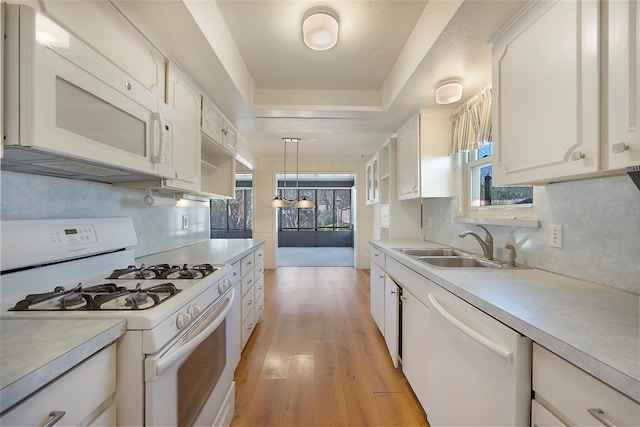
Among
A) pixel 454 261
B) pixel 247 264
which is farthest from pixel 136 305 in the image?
pixel 454 261

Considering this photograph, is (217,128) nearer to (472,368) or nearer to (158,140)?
(158,140)

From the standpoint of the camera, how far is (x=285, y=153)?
15.6 ft

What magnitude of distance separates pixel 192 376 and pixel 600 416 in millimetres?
1207

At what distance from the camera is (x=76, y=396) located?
598mm

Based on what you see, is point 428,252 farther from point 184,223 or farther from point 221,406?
point 184,223

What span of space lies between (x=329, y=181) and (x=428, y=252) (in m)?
6.72

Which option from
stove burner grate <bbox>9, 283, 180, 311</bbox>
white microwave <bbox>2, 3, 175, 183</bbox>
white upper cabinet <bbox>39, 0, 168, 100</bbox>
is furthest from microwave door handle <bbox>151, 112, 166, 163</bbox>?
stove burner grate <bbox>9, 283, 180, 311</bbox>

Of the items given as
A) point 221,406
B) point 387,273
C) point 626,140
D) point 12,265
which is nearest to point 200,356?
point 221,406

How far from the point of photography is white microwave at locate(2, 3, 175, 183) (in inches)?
27.5

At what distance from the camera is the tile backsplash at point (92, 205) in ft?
3.20

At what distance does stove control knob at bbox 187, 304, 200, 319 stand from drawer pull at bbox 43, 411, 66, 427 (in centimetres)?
41

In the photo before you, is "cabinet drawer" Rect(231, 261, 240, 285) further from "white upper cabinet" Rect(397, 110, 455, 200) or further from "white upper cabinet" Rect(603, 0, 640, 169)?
"white upper cabinet" Rect(603, 0, 640, 169)

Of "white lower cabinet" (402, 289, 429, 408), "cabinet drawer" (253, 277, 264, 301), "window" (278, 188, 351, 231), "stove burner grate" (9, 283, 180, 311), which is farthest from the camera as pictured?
"window" (278, 188, 351, 231)

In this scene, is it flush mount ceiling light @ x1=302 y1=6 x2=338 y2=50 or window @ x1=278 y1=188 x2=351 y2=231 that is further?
window @ x1=278 y1=188 x2=351 y2=231
